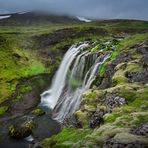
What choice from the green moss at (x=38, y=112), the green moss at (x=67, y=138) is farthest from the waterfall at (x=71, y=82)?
the green moss at (x=67, y=138)

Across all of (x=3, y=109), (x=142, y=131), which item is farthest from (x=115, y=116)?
(x=3, y=109)

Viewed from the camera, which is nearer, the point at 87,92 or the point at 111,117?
the point at 111,117

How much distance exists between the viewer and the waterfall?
53728 millimetres

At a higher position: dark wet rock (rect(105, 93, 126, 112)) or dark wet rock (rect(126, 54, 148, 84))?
dark wet rock (rect(126, 54, 148, 84))

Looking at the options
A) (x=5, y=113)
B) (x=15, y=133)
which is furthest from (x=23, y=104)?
(x=15, y=133)

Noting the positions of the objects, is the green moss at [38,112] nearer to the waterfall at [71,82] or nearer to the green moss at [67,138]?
the waterfall at [71,82]

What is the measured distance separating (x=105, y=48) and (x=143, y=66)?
2763cm

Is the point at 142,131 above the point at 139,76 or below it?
below

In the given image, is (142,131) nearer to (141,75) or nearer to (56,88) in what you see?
(141,75)

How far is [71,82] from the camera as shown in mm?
65562

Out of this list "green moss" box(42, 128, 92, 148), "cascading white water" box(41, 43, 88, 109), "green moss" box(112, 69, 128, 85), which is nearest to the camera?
"green moss" box(42, 128, 92, 148)

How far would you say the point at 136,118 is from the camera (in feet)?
84.6

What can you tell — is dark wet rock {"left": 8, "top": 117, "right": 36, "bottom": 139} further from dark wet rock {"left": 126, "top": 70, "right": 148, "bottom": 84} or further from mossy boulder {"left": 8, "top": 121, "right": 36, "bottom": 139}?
dark wet rock {"left": 126, "top": 70, "right": 148, "bottom": 84}

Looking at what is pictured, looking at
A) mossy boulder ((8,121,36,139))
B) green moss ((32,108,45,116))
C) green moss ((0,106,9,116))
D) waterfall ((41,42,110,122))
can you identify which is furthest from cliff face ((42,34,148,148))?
green moss ((0,106,9,116))
